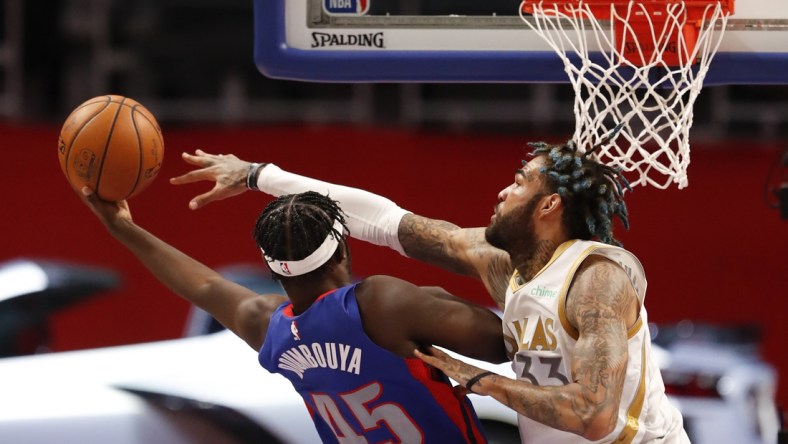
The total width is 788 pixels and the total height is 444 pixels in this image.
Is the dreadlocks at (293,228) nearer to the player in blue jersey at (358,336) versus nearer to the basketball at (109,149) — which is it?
the player in blue jersey at (358,336)

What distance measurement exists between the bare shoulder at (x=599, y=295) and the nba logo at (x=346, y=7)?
1.31m

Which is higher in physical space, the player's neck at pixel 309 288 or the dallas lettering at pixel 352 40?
the dallas lettering at pixel 352 40

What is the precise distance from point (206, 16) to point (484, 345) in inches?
185

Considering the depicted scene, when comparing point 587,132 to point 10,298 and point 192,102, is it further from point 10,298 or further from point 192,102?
point 192,102

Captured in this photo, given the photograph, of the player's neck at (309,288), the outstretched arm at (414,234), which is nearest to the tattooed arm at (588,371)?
the player's neck at (309,288)

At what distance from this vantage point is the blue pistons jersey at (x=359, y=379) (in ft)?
7.70

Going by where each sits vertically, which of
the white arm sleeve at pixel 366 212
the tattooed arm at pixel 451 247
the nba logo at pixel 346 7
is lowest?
the tattooed arm at pixel 451 247

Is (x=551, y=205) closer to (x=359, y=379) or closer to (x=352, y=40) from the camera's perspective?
(x=359, y=379)

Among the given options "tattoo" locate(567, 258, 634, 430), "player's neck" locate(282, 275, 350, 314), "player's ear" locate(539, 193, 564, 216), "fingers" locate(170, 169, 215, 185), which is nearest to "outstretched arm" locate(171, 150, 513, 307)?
"fingers" locate(170, 169, 215, 185)

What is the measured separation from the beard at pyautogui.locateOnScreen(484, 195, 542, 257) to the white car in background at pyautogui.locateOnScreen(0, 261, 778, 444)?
2.08 m

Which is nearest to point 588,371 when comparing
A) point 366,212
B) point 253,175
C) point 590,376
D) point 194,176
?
point 590,376

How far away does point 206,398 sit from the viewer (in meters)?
4.56

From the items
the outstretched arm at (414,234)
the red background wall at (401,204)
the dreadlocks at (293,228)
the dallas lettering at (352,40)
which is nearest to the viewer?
the dreadlocks at (293,228)

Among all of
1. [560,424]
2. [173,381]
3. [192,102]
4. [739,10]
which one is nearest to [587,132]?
[739,10]
